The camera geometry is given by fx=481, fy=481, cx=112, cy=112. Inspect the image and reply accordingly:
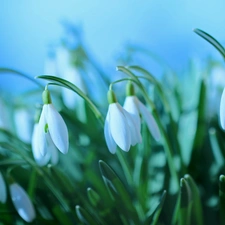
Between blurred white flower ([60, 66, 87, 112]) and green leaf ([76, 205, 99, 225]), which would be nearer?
green leaf ([76, 205, 99, 225])

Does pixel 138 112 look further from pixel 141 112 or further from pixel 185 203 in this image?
pixel 185 203

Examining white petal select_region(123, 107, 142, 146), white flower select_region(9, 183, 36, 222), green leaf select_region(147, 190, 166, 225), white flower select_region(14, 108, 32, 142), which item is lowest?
green leaf select_region(147, 190, 166, 225)

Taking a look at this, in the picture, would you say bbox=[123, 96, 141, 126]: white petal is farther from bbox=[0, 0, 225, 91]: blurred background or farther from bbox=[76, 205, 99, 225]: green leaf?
bbox=[0, 0, 225, 91]: blurred background

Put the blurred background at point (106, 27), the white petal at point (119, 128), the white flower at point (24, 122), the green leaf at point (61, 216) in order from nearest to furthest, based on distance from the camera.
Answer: the white petal at point (119, 128), the green leaf at point (61, 216), the white flower at point (24, 122), the blurred background at point (106, 27)

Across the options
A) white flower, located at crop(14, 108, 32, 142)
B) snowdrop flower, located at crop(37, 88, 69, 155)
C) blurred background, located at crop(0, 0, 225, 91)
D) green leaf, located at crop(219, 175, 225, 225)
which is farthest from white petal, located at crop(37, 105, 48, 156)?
blurred background, located at crop(0, 0, 225, 91)

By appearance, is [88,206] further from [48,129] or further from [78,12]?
[78,12]

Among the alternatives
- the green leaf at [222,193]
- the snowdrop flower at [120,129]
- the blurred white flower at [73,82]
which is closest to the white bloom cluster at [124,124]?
the snowdrop flower at [120,129]

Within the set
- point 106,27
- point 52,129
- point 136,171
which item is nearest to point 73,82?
point 136,171

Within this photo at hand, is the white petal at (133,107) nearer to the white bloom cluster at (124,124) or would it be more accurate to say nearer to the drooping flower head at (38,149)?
the white bloom cluster at (124,124)
